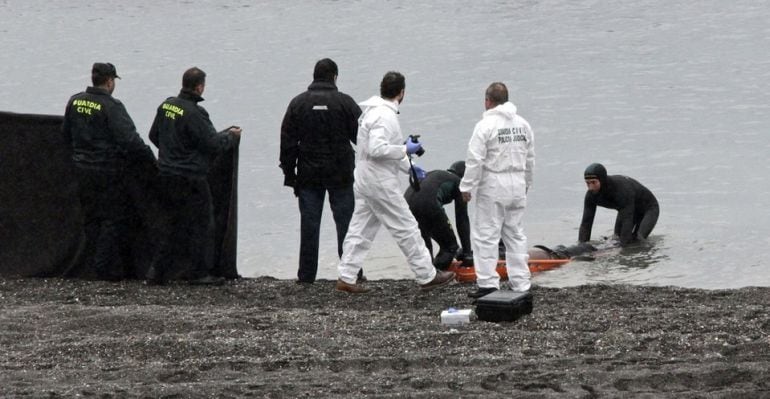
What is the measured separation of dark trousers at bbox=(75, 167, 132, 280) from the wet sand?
295 millimetres

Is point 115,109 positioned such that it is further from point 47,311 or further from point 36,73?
point 36,73

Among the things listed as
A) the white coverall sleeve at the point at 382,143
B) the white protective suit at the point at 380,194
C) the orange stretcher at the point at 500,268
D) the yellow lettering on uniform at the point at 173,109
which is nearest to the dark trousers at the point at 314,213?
the white protective suit at the point at 380,194

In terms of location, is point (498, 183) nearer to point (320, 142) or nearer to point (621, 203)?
point (320, 142)

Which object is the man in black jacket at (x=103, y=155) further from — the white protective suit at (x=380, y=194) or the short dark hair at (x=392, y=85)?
the short dark hair at (x=392, y=85)

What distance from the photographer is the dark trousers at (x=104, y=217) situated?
11734mm

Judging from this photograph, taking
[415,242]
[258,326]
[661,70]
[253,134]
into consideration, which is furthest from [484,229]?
[661,70]

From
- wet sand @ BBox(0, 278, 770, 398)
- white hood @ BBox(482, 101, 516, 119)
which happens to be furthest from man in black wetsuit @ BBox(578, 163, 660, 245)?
white hood @ BBox(482, 101, 516, 119)

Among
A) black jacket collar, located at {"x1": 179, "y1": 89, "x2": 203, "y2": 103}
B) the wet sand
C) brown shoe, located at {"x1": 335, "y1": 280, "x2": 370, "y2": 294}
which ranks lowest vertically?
the wet sand

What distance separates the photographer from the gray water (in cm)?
1731

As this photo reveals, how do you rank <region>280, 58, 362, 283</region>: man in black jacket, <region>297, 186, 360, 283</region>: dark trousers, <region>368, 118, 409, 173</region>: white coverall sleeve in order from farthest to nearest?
<region>297, 186, 360, 283</region>: dark trousers → <region>280, 58, 362, 283</region>: man in black jacket → <region>368, 118, 409, 173</region>: white coverall sleeve

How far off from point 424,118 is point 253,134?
3309 millimetres

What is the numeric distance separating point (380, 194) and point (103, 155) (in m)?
2.39

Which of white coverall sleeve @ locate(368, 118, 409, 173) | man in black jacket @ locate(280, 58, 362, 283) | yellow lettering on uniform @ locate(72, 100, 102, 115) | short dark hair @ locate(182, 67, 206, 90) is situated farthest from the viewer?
man in black jacket @ locate(280, 58, 362, 283)

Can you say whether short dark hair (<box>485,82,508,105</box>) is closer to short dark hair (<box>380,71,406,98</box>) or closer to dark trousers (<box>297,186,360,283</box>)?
short dark hair (<box>380,71,406,98</box>)
